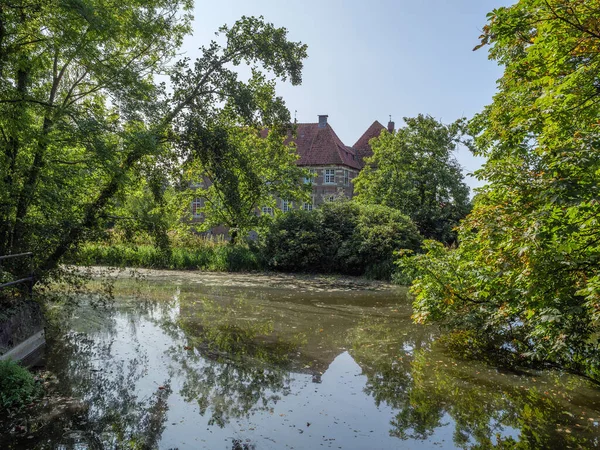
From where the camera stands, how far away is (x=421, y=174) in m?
28.5

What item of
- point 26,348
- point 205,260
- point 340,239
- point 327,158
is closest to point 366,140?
point 327,158

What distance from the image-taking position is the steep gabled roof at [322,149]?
1811 inches

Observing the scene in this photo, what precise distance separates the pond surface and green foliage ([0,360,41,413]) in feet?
1.59

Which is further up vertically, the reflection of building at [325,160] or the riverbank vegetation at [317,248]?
the reflection of building at [325,160]

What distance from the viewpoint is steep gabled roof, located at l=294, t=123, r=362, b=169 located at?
46.0 metres

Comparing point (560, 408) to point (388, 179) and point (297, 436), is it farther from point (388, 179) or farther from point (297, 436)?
point (388, 179)

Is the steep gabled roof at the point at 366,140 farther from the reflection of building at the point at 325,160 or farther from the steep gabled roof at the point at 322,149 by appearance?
the steep gabled roof at the point at 322,149

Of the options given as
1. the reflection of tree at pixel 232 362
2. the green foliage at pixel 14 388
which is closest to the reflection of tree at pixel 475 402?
the reflection of tree at pixel 232 362


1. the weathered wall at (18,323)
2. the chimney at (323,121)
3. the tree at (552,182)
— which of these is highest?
the chimney at (323,121)

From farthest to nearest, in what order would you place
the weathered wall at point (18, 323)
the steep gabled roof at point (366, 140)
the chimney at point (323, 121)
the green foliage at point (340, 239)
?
1. the steep gabled roof at point (366, 140)
2. the chimney at point (323, 121)
3. the green foliage at point (340, 239)
4. the weathered wall at point (18, 323)

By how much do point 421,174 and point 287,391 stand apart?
77.5 ft

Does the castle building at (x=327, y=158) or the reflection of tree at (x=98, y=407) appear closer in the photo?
the reflection of tree at (x=98, y=407)

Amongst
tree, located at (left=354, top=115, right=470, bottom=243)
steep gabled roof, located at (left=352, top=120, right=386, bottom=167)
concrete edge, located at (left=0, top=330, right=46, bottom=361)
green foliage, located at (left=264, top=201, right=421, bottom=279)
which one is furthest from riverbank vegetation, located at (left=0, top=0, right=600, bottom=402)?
steep gabled roof, located at (left=352, top=120, right=386, bottom=167)

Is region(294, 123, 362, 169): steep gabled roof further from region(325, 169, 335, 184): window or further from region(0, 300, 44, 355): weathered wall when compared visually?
region(0, 300, 44, 355): weathered wall
